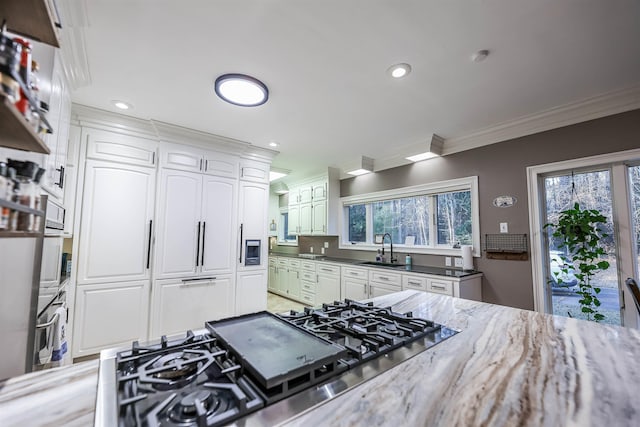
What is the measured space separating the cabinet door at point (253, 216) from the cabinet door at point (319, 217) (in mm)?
1410

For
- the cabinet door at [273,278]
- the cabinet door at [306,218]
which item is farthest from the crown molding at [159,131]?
the cabinet door at [273,278]

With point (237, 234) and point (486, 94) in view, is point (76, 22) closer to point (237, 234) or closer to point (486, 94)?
point (237, 234)

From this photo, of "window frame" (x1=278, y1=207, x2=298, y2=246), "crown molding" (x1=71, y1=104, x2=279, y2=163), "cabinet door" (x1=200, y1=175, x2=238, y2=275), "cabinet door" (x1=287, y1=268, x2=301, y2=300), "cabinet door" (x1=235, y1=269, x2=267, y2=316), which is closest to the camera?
"crown molding" (x1=71, y1=104, x2=279, y2=163)

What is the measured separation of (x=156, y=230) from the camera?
2969 mm

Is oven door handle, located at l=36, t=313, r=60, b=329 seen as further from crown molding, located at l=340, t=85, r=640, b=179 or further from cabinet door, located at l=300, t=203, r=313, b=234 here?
cabinet door, located at l=300, t=203, r=313, b=234

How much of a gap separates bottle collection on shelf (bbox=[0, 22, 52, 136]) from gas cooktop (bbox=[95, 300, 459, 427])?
0.65 metres

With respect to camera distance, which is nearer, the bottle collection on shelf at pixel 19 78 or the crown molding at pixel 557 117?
the bottle collection on shelf at pixel 19 78

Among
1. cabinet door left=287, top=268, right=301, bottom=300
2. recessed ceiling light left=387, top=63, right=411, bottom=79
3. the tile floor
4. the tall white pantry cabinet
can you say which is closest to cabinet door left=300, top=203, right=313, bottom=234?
cabinet door left=287, top=268, right=301, bottom=300

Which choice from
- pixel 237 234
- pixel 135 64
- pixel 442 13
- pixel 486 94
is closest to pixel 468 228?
pixel 486 94

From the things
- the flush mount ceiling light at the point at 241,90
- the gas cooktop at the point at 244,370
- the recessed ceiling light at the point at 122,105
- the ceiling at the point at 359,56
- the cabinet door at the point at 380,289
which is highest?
the ceiling at the point at 359,56

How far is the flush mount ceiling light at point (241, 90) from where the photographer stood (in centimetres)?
215

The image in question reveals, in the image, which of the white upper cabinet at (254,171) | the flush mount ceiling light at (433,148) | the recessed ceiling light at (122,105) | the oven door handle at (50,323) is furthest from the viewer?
the white upper cabinet at (254,171)

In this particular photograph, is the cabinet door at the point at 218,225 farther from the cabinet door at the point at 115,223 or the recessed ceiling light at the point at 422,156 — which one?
the recessed ceiling light at the point at 422,156

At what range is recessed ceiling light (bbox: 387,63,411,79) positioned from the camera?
78.2 inches
